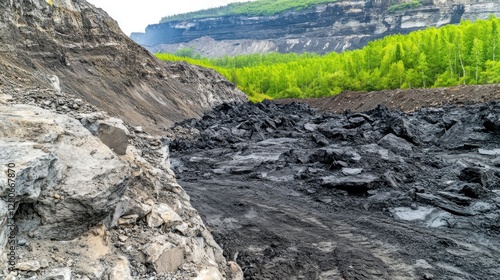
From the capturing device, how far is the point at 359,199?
1411 cm

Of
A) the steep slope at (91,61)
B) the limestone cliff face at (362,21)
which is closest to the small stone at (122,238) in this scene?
the steep slope at (91,61)

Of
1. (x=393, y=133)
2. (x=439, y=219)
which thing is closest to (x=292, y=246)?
(x=439, y=219)

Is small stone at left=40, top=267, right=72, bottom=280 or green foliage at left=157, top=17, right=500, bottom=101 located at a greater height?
small stone at left=40, top=267, right=72, bottom=280

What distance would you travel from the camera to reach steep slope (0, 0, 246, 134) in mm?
26328

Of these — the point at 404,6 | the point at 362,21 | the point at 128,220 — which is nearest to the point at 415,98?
the point at 128,220

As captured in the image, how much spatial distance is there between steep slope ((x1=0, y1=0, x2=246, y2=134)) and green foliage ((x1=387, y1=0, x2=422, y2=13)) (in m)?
154

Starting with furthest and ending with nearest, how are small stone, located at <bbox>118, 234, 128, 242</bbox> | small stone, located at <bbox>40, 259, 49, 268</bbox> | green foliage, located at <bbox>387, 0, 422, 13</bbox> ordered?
green foliage, located at <bbox>387, 0, 422, 13</bbox> → small stone, located at <bbox>118, 234, 128, 242</bbox> → small stone, located at <bbox>40, 259, 49, 268</bbox>

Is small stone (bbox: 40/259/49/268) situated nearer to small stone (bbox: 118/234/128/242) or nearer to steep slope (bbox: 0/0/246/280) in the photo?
steep slope (bbox: 0/0/246/280)

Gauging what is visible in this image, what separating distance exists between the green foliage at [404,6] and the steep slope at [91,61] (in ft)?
506

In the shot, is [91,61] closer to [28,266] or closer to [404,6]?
[28,266]

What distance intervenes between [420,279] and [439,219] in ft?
12.5

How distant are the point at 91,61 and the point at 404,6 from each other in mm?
168710

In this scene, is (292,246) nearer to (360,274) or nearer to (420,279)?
(360,274)

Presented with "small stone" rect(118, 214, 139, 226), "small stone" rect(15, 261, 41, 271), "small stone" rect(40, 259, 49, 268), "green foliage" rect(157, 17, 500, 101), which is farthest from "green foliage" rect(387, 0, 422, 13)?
"small stone" rect(15, 261, 41, 271)
